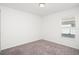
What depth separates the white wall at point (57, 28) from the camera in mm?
3129

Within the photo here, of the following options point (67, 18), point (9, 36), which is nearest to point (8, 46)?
point (9, 36)

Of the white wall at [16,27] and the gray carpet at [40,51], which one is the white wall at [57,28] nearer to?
the gray carpet at [40,51]

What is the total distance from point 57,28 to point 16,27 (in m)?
2.52

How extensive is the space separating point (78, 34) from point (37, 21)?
117 inches

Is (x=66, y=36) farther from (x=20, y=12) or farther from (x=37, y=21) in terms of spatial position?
(x=20, y=12)

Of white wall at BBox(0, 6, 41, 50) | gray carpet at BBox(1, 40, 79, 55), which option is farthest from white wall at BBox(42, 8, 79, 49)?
white wall at BBox(0, 6, 41, 50)

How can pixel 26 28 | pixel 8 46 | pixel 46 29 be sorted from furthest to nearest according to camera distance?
pixel 46 29, pixel 26 28, pixel 8 46

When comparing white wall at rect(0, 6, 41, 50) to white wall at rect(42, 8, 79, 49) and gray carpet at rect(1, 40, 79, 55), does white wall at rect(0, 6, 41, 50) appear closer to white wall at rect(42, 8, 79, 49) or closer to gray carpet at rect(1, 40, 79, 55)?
gray carpet at rect(1, 40, 79, 55)

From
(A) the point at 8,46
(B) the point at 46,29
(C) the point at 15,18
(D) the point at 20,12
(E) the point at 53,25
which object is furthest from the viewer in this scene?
(B) the point at 46,29

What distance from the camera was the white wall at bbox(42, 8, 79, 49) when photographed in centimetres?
313

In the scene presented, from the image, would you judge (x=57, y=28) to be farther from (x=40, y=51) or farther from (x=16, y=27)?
(x=16, y=27)

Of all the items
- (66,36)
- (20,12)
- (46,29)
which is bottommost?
(66,36)

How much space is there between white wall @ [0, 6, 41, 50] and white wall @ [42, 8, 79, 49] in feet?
2.82

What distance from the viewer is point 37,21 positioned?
4992 mm
